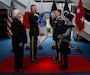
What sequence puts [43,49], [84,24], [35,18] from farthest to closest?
1. [43,49]
2. [84,24]
3. [35,18]

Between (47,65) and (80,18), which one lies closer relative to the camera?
(47,65)

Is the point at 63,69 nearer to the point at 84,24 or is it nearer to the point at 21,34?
the point at 21,34

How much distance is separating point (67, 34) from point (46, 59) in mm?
1779

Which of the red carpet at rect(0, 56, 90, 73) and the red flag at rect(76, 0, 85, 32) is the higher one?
the red flag at rect(76, 0, 85, 32)

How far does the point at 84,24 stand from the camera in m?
8.23

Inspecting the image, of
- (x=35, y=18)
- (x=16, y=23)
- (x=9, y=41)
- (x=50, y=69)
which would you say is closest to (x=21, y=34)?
(x=16, y=23)

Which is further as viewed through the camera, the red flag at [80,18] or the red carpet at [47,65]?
the red flag at [80,18]

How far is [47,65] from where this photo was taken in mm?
6766

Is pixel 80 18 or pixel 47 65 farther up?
pixel 80 18

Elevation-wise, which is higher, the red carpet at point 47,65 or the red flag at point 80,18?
the red flag at point 80,18

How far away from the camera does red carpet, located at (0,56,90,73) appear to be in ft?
20.6

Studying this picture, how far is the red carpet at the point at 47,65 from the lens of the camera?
627 centimetres

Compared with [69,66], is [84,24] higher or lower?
higher

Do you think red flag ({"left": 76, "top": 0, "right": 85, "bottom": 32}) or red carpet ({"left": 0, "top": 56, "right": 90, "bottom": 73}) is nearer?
red carpet ({"left": 0, "top": 56, "right": 90, "bottom": 73})
